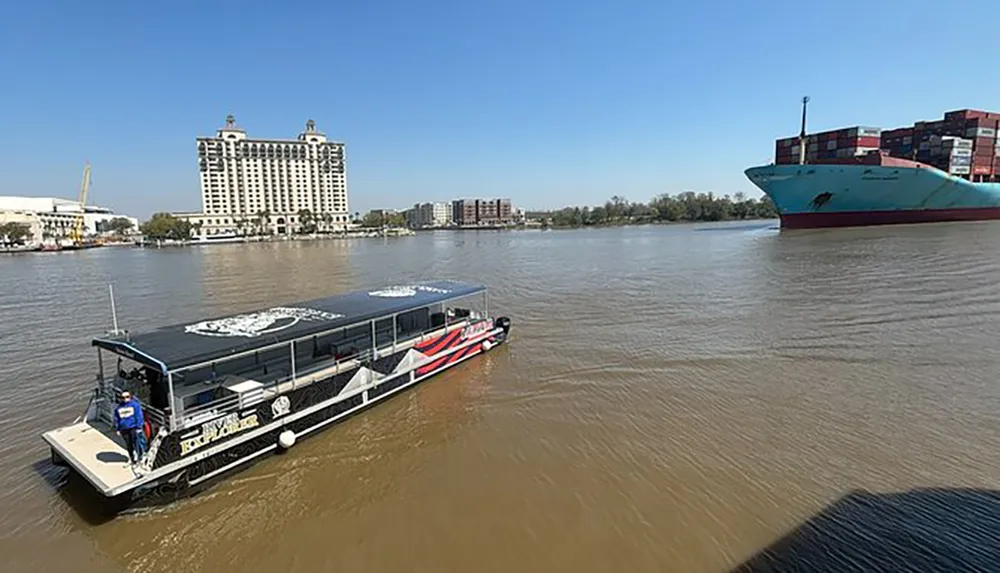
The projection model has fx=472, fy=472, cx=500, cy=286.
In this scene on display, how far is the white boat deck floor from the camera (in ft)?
23.5

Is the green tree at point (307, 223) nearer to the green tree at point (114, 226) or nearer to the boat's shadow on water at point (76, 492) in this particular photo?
the green tree at point (114, 226)

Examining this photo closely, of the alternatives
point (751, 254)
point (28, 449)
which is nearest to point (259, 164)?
point (751, 254)

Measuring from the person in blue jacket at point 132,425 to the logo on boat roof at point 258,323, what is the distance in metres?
2.16

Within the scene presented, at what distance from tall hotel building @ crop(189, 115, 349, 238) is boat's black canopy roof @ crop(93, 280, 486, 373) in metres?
150

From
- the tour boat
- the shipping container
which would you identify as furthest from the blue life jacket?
the shipping container

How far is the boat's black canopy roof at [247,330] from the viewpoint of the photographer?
8.13m

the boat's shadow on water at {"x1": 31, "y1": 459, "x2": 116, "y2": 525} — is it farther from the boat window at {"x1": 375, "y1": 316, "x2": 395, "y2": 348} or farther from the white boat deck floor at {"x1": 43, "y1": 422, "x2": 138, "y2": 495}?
the boat window at {"x1": 375, "y1": 316, "x2": 395, "y2": 348}

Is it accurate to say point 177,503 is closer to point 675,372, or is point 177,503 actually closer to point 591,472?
point 591,472

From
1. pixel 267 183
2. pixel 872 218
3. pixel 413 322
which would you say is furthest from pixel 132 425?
pixel 267 183

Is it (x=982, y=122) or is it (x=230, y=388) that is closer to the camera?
(x=230, y=388)

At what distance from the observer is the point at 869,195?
189 feet

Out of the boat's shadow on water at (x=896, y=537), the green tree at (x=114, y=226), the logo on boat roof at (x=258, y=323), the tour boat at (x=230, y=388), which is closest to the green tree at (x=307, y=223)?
the green tree at (x=114, y=226)

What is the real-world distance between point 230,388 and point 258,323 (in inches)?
71.6

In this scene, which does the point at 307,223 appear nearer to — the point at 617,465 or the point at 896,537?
the point at 617,465
